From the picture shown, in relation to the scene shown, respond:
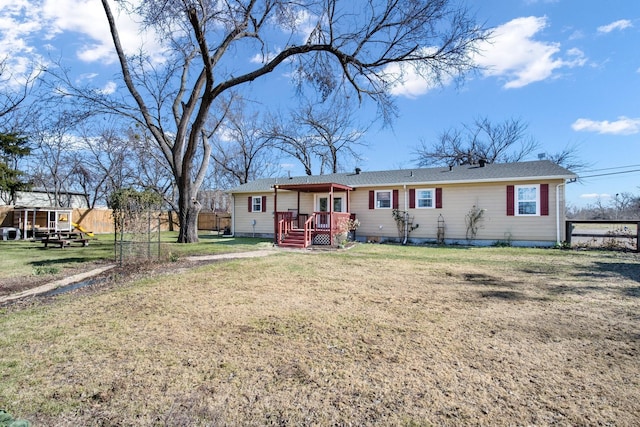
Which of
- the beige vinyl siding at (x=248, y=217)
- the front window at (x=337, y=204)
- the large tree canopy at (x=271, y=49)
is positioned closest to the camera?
the large tree canopy at (x=271, y=49)

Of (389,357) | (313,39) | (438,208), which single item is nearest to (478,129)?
(438,208)

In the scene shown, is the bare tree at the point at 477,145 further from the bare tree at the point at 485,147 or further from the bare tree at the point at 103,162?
the bare tree at the point at 103,162

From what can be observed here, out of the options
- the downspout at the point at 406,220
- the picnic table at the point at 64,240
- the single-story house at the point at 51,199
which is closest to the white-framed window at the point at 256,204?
the picnic table at the point at 64,240

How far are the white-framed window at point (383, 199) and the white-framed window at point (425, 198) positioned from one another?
1.29 metres

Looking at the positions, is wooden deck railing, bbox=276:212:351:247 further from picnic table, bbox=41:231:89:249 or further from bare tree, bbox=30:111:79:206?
bare tree, bbox=30:111:79:206

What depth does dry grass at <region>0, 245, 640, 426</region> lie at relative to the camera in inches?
91.1

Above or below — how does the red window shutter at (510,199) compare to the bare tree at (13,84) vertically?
below

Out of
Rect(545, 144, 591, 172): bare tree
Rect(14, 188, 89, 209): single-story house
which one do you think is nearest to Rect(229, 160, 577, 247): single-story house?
Rect(545, 144, 591, 172): bare tree

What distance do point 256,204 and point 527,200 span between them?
13231 mm

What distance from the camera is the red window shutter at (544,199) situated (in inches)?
498

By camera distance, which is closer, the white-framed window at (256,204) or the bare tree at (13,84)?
the bare tree at (13,84)

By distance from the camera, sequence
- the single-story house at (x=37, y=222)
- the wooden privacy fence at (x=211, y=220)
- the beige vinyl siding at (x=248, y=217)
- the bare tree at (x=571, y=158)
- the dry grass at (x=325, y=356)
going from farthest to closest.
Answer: the wooden privacy fence at (x=211, y=220), the bare tree at (x=571, y=158), the single-story house at (x=37, y=222), the beige vinyl siding at (x=248, y=217), the dry grass at (x=325, y=356)

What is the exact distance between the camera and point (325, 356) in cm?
316

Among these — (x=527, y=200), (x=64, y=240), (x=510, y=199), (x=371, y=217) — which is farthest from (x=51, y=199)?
(x=527, y=200)
